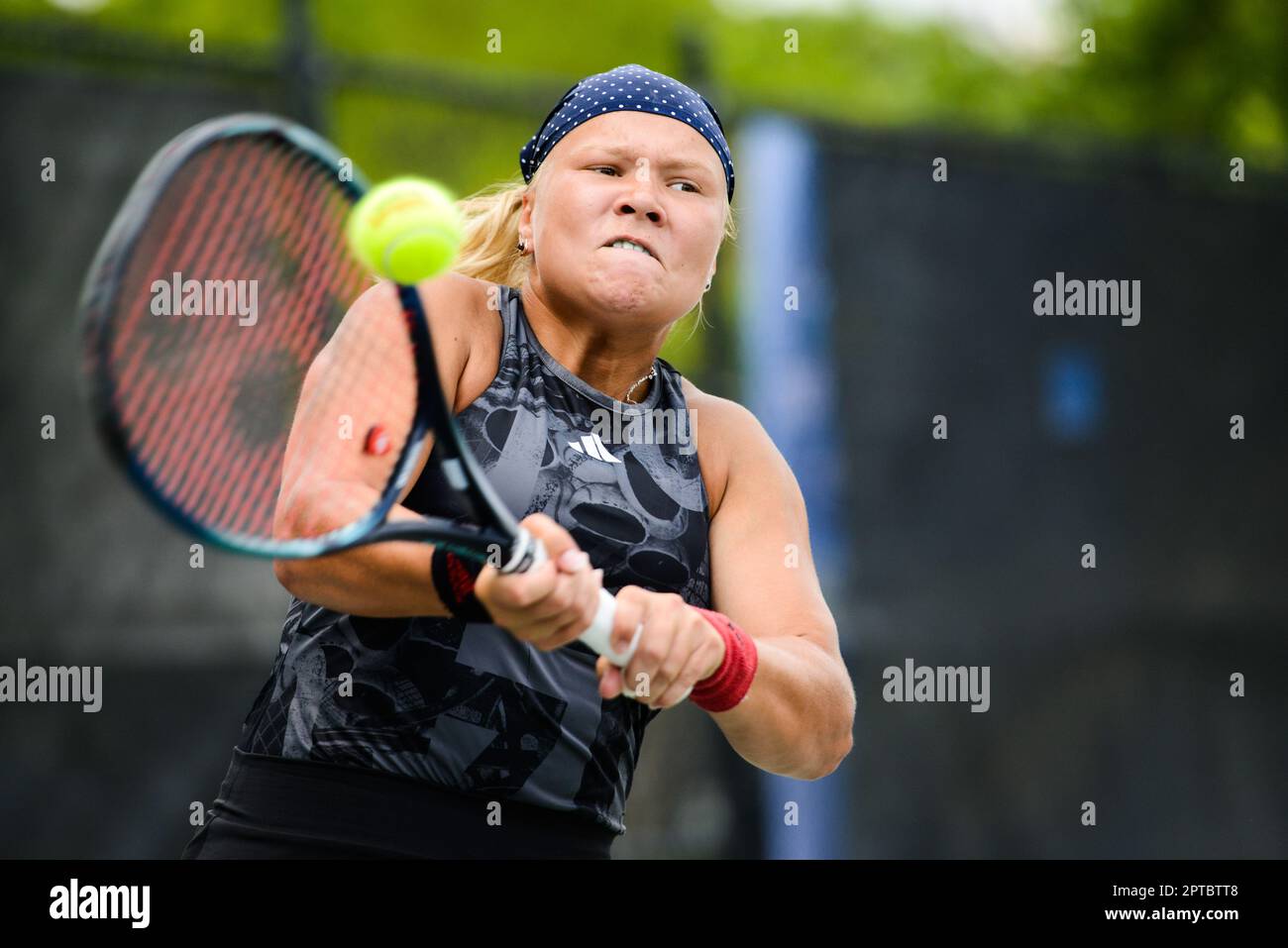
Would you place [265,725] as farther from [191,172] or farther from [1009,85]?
[1009,85]

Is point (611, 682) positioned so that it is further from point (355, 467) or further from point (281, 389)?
point (281, 389)

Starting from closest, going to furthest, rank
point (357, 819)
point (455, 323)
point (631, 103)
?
point (357, 819)
point (455, 323)
point (631, 103)

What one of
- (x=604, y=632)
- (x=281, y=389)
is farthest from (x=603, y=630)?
(x=281, y=389)

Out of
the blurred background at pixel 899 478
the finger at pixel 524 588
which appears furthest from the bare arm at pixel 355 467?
the blurred background at pixel 899 478

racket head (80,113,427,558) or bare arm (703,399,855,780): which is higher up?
racket head (80,113,427,558)

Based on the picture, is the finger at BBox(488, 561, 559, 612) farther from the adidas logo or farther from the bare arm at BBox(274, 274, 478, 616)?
the adidas logo

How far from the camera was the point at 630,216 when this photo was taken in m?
2.35

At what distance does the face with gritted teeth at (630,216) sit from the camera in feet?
7.72

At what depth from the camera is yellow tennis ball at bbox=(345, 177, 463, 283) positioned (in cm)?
198

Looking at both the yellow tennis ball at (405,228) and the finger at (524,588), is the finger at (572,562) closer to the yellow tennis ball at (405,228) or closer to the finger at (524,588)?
the finger at (524,588)

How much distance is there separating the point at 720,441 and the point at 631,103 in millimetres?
560

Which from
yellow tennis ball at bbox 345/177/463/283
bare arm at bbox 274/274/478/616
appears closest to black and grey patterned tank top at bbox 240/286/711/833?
bare arm at bbox 274/274/478/616

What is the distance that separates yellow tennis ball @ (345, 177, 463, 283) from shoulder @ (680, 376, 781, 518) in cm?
66
